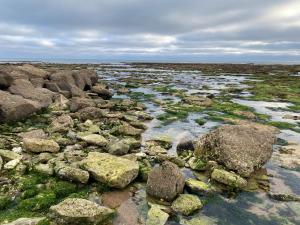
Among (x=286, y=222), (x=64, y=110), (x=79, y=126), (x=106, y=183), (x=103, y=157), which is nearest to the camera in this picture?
(x=286, y=222)

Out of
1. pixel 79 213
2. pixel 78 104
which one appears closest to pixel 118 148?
pixel 79 213

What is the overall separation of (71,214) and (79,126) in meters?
11.3

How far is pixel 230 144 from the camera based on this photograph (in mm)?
14320

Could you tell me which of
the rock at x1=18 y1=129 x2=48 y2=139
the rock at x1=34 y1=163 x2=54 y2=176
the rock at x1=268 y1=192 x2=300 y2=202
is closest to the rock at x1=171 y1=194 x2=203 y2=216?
the rock at x1=268 y1=192 x2=300 y2=202

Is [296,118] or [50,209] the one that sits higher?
[50,209]

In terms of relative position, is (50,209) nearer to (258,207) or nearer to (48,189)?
(48,189)

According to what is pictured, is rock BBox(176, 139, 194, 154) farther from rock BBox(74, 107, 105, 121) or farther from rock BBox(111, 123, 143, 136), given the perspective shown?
rock BBox(74, 107, 105, 121)

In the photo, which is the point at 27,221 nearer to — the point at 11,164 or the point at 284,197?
the point at 11,164

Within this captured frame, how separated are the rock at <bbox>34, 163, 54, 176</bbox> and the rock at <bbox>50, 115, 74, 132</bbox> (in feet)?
20.2

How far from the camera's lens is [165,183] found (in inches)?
445

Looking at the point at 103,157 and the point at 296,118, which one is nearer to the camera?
the point at 103,157

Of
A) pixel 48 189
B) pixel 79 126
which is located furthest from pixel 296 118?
pixel 48 189

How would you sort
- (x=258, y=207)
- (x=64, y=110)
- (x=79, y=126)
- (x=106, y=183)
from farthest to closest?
(x=64, y=110) < (x=79, y=126) < (x=106, y=183) < (x=258, y=207)

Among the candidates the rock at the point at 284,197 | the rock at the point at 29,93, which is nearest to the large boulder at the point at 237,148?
the rock at the point at 284,197
